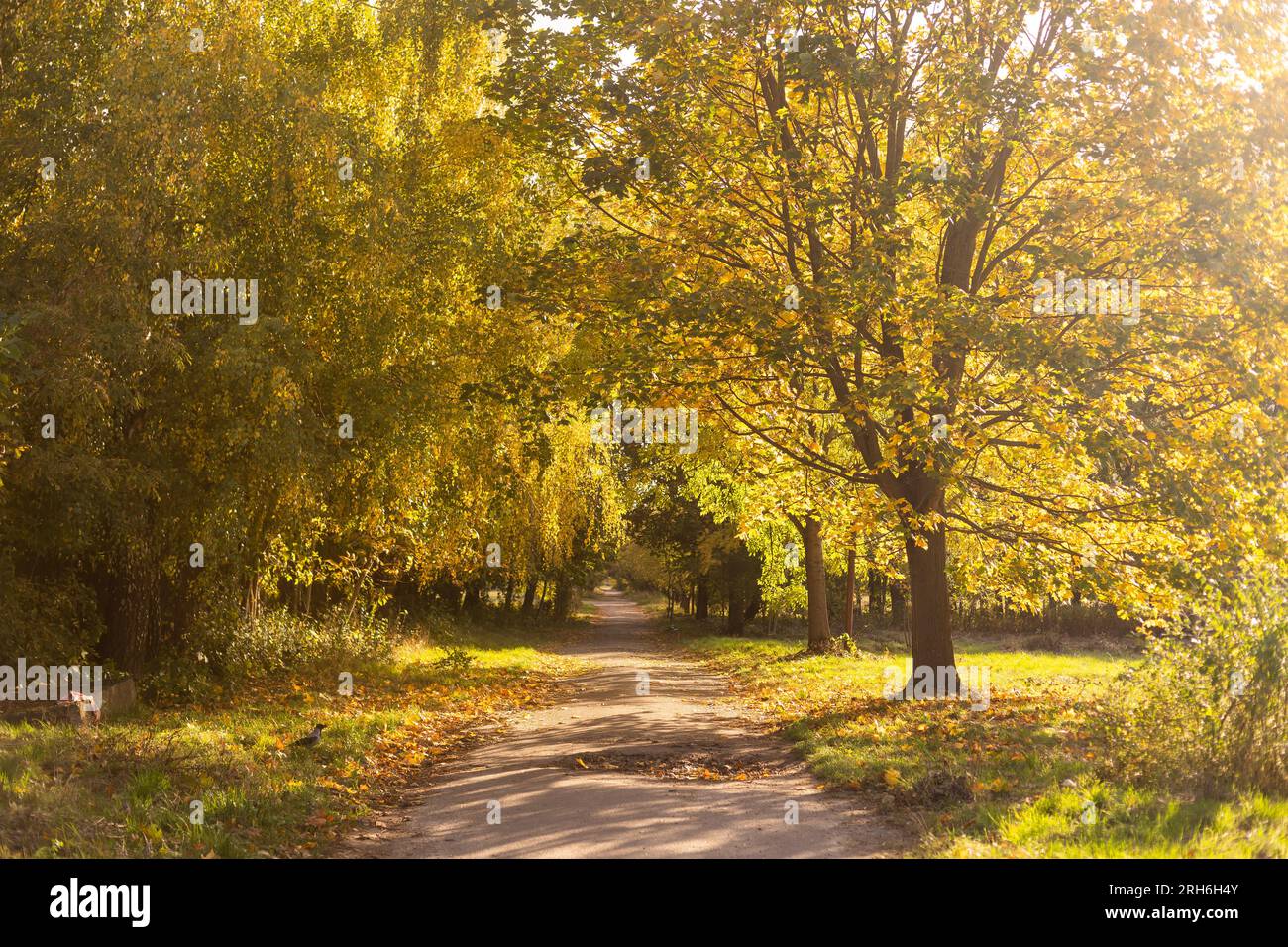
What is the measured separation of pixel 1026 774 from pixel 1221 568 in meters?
3.80

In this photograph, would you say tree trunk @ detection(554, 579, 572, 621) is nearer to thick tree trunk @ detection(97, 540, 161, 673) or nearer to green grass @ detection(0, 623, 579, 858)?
green grass @ detection(0, 623, 579, 858)

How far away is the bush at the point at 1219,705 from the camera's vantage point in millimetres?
7695

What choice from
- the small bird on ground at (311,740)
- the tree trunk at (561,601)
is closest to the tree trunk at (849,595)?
the small bird on ground at (311,740)

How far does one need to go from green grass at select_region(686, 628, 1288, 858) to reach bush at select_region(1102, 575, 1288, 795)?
0.39 meters

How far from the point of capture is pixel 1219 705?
26.2 ft

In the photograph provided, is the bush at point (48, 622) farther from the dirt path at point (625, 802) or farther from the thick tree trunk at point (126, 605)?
the dirt path at point (625, 802)

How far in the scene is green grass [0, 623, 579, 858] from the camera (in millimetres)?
7121

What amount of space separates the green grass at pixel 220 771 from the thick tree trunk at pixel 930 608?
707 cm

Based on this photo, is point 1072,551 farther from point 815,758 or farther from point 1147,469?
point 815,758

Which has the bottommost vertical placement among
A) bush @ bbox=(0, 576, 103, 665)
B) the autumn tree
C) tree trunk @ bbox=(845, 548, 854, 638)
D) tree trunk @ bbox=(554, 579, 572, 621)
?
tree trunk @ bbox=(554, 579, 572, 621)

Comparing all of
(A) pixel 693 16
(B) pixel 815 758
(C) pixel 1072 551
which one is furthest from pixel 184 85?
(C) pixel 1072 551

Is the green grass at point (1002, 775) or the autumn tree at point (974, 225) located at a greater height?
the autumn tree at point (974, 225)

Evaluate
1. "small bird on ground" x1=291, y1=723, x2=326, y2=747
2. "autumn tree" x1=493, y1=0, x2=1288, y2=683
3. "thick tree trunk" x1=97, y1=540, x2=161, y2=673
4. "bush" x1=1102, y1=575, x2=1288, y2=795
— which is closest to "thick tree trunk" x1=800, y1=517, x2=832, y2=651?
"autumn tree" x1=493, y1=0, x2=1288, y2=683

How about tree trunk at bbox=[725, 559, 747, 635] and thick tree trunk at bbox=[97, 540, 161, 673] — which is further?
tree trunk at bbox=[725, 559, 747, 635]
